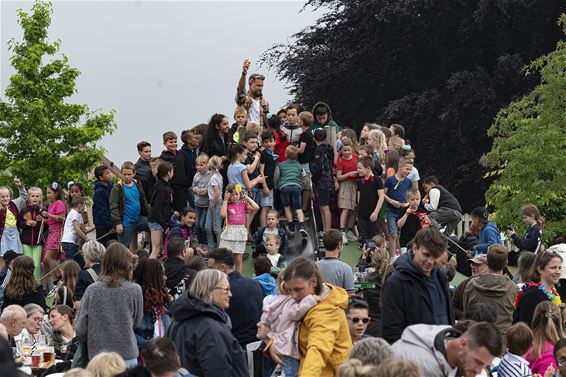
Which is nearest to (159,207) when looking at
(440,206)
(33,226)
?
(33,226)

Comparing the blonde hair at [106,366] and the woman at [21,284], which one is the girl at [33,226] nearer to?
the woman at [21,284]

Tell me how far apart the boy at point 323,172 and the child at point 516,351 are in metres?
9.56

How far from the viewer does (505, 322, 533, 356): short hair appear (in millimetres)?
11734

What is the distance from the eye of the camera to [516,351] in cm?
1180

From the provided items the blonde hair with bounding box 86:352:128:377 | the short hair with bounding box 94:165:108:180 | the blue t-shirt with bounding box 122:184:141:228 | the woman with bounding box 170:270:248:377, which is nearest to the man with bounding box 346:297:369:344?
the woman with bounding box 170:270:248:377

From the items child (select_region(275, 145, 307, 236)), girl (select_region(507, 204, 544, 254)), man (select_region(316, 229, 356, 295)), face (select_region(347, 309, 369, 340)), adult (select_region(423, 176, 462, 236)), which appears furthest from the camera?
child (select_region(275, 145, 307, 236))

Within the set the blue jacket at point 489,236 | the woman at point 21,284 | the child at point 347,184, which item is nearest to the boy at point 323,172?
the child at point 347,184

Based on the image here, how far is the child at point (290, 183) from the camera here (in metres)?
21.0

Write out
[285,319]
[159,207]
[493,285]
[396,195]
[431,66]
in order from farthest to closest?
[431,66] < [396,195] < [159,207] < [493,285] < [285,319]

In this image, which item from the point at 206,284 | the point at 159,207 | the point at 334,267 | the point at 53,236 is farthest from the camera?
the point at 53,236

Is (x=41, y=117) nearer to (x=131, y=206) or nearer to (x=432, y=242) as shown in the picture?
(x=131, y=206)

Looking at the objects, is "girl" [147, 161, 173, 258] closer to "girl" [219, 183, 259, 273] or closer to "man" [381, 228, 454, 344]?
"girl" [219, 183, 259, 273]

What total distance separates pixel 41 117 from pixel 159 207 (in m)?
20.9

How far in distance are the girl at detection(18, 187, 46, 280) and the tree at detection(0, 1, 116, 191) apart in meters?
18.0
